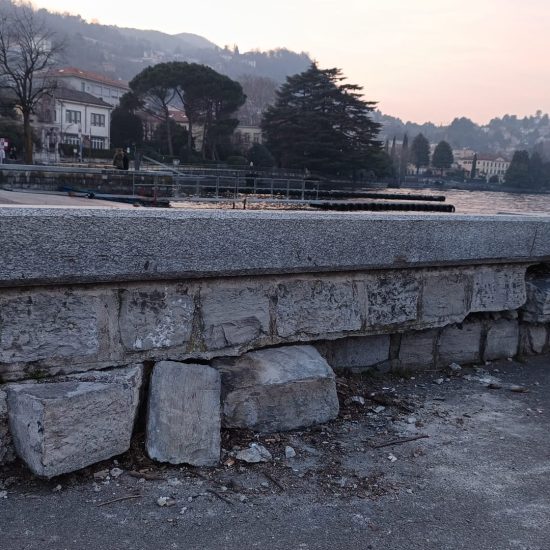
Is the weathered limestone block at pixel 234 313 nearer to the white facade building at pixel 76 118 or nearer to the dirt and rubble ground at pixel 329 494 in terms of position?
the dirt and rubble ground at pixel 329 494

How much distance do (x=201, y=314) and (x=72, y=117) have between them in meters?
76.8

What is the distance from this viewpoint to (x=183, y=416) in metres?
2.56

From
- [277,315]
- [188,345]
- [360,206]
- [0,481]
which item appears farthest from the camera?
[360,206]

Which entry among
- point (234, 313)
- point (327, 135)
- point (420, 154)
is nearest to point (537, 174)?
point (327, 135)

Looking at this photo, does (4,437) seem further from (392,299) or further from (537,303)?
(537,303)

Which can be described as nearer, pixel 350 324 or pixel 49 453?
pixel 49 453

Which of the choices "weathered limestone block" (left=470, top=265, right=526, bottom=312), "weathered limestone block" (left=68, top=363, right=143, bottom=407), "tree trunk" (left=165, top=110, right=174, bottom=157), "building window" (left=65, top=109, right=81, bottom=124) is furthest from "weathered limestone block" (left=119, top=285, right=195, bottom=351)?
"building window" (left=65, top=109, right=81, bottom=124)

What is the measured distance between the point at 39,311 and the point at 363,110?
61.0ft

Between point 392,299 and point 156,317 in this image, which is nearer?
point 156,317

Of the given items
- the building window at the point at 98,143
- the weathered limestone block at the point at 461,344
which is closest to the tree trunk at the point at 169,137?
the building window at the point at 98,143

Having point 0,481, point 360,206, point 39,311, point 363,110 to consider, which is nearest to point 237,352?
point 39,311

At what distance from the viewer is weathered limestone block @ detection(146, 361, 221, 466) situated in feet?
8.21

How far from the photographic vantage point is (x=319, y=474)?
2.52 meters

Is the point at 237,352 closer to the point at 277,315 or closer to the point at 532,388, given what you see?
the point at 277,315
